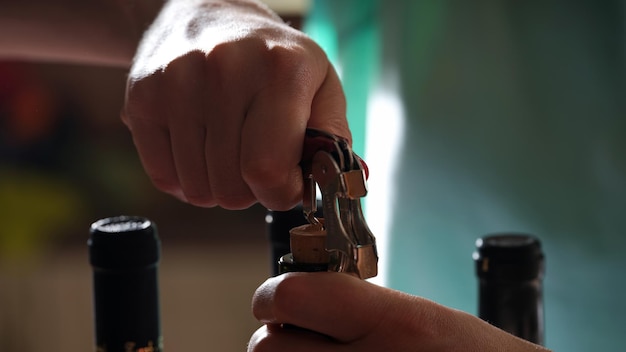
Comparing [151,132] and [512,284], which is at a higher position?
[151,132]

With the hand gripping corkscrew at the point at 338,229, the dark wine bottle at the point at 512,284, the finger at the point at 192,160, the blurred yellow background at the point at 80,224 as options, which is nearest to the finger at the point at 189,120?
the finger at the point at 192,160

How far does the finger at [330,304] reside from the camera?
50 cm

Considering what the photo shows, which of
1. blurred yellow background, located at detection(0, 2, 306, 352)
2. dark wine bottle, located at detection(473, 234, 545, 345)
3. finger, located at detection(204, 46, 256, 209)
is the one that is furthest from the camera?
blurred yellow background, located at detection(0, 2, 306, 352)

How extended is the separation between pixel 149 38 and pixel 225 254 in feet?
5.08

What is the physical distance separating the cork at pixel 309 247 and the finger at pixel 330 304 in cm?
2

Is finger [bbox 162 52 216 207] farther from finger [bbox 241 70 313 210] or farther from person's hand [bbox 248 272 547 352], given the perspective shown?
person's hand [bbox 248 272 547 352]

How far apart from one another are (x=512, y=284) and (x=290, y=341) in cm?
32

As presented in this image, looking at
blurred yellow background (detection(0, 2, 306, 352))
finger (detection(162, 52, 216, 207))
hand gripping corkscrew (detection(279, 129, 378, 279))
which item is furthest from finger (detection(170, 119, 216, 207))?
blurred yellow background (detection(0, 2, 306, 352))

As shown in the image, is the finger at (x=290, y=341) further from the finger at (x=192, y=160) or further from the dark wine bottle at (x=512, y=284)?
the dark wine bottle at (x=512, y=284)

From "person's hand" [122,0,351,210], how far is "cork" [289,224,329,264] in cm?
6

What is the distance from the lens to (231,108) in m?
0.62

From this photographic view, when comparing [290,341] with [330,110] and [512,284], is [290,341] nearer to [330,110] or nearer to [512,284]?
[330,110]

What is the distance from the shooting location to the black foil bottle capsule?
28.2 inches

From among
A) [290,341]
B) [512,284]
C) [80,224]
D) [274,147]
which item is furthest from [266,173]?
[80,224]
